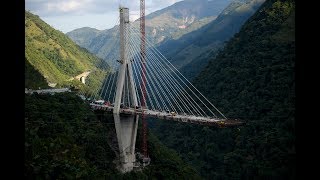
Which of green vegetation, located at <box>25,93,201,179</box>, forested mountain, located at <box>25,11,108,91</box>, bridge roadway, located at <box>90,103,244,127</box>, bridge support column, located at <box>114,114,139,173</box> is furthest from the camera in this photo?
forested mountain, located at <box>25,11,108,91</box>

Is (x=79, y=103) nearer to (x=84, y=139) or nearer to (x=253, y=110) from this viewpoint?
(x=84, y=139)

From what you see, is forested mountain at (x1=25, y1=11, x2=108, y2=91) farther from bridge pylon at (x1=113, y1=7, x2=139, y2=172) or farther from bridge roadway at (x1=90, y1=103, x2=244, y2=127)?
bridge roadway at (x1=90, y1=103, x2=244, y2=127)

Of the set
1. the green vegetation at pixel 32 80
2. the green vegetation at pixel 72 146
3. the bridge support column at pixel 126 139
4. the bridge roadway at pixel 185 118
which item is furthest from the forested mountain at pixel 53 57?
the bridge roadway at pixel 185 118

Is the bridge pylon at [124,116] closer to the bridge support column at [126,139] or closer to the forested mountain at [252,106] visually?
the bridge support column at [126,139]

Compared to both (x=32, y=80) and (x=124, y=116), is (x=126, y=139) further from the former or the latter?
(x=32, y=80)

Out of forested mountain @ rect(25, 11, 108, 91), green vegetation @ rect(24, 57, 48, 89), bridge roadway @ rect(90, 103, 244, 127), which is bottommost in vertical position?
bridge roadway @ rect(90, 103, 244, 127)

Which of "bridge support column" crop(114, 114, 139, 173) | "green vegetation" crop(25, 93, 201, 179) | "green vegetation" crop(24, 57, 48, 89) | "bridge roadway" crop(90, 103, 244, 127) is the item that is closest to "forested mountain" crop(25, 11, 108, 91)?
"green vegetation" crop(24, 57, 48, 89)

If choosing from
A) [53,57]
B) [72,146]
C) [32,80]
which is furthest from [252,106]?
[53,57]
